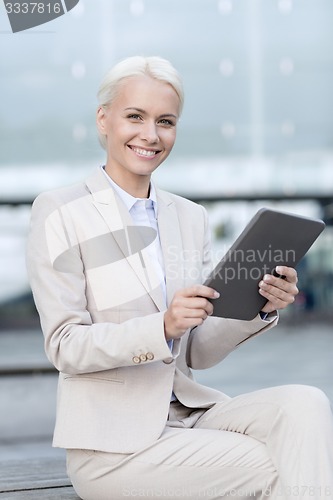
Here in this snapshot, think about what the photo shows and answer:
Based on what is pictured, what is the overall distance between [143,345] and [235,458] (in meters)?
0.34

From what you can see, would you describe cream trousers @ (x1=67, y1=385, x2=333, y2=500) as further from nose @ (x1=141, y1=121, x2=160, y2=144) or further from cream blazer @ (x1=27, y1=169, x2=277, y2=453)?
nose @ (x1=141, y1=121, x2=160, y2=144)

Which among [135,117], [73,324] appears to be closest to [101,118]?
[135,117]

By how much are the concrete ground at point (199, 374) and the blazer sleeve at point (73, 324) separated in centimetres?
198

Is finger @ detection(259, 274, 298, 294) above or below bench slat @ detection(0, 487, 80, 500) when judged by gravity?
above

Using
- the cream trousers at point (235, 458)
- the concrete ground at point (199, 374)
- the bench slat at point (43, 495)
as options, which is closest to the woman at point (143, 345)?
the cream trousers at point (235, 458)

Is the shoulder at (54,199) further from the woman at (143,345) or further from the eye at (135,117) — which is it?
the eye at (135,117)

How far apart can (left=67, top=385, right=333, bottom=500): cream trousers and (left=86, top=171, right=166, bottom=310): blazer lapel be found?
34 cm

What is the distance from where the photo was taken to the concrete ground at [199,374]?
502 centimetres

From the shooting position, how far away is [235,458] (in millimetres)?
1861

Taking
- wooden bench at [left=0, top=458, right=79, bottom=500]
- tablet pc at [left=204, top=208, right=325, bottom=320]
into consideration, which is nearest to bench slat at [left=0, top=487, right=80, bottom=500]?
wooden bench at [left=0, top=458, right=79, bottom=500]

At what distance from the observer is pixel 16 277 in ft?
36.1

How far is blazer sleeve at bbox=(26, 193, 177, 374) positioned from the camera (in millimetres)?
1803

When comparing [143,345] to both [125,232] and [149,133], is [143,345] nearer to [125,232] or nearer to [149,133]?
[125,232]

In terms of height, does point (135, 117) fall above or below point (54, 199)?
above
